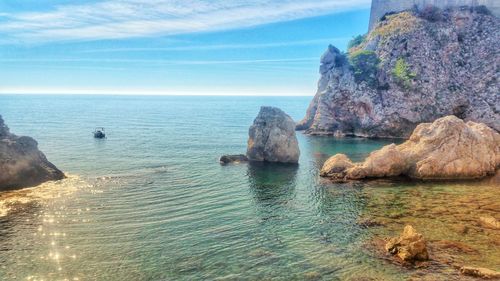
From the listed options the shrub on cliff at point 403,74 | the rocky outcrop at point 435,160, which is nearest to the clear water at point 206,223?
the rocky outcrop at point 435,160

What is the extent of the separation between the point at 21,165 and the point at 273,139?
111 feet

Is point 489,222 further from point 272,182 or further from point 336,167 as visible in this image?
point 272,182

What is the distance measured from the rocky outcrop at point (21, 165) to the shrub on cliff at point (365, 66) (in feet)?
234

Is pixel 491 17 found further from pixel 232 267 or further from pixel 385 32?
pixel 232 267

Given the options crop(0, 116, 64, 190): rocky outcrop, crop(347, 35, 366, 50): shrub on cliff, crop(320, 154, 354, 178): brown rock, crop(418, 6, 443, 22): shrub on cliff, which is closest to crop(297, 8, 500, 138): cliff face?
Result: crop(418, 6, 443, 22): shrub on cliff

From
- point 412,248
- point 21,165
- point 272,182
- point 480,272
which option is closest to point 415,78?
point 272,182

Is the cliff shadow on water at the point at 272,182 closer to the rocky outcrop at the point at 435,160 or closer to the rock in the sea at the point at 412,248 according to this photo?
the rocky outcrop at the point at 435,160

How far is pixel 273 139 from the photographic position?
5944 cm

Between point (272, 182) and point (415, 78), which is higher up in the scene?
point (415, 78)

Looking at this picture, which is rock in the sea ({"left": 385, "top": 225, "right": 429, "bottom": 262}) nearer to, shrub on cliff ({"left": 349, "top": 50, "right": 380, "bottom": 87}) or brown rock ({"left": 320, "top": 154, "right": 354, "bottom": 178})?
brown rock ({"left": 320, "top": 154, "right": 354, "bottom": 178})

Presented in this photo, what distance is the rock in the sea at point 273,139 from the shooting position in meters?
59.3

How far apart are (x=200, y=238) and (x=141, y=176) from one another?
2256 centimetres

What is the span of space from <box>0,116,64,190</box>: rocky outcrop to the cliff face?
2572 inches

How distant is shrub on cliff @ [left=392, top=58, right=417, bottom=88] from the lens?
89.6 meters
